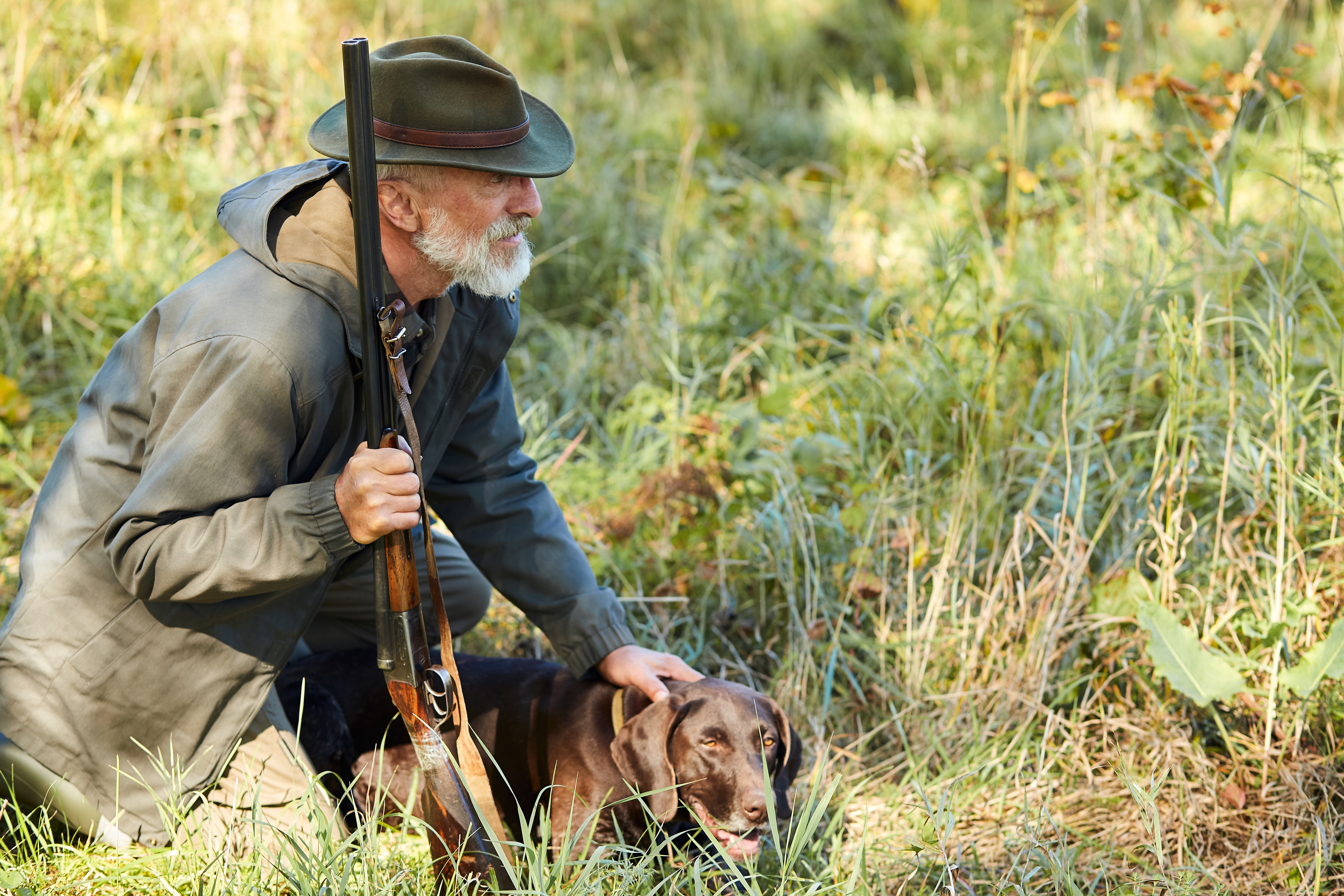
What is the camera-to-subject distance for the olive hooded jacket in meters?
2.14

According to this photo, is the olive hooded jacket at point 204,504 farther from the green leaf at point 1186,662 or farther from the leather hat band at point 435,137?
the green leaf at point 1186,662

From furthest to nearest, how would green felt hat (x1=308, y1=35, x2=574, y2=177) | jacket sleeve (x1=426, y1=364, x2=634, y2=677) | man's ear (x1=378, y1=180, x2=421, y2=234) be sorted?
jacket sleeve (x1=426, y1=364, x2=634, y2=677), man's ear (x1=378, y1=180, x2=421, y2=234), green felt hat (x1=308, y1=35, x2=574, y2=177)

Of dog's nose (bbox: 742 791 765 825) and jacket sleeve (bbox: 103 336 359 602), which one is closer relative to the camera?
jacket sleeve (bbox: 103 336 359 602)

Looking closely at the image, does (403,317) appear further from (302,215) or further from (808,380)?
(808,380)

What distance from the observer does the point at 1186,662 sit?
108 inches

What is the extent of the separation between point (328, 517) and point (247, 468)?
0.21m

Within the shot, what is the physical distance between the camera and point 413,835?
270cm

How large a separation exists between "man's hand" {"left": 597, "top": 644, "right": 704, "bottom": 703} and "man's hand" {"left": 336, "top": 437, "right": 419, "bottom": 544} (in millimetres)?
792

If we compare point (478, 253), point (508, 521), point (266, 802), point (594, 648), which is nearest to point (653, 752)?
point (594, 648)

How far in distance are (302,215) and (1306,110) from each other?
7.46m

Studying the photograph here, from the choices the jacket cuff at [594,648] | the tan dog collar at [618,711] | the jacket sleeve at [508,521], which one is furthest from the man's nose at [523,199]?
the tan dog collar at [618,711]

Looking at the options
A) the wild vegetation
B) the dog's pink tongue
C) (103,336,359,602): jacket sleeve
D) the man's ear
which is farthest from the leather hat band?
the dog's pink tongue

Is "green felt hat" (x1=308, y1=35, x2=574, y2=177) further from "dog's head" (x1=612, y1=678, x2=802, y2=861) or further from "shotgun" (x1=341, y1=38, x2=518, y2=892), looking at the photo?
"dog's head" (x1=612, y1=678, x2=802, y2=861)

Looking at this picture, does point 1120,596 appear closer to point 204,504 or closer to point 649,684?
point 649,684
